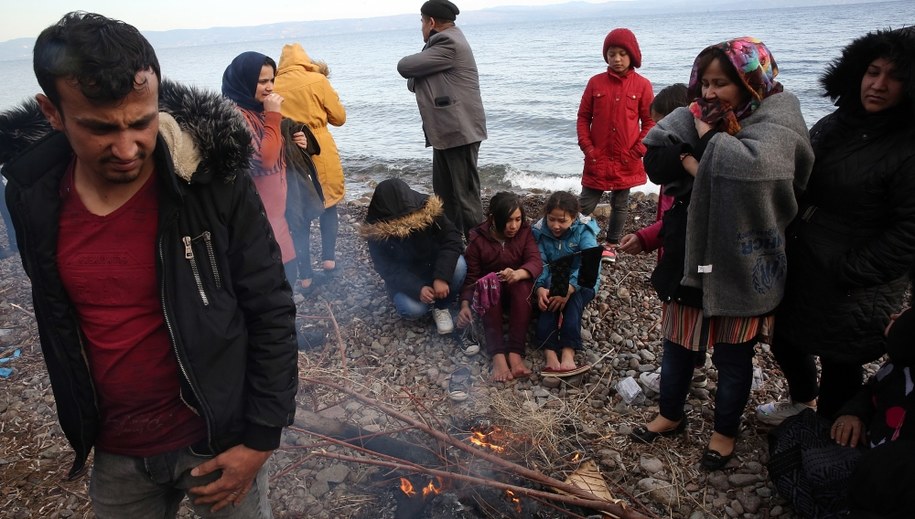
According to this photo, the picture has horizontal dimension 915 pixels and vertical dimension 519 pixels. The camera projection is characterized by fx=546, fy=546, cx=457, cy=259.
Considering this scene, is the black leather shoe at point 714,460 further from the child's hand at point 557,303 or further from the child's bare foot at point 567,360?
the child's hand at point 557,303

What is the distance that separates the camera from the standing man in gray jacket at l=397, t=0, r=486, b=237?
18.2 ft

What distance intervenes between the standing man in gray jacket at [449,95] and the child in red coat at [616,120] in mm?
1189

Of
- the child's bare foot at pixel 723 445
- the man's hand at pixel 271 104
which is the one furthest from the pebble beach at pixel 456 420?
the man's hand at pixel 271 104

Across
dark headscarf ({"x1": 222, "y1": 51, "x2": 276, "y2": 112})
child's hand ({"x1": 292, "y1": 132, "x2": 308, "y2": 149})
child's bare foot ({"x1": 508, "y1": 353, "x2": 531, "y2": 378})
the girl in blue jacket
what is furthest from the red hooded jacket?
dark headscarf ({"x1": 222, "y1": 51, "x2": 276, "y2": 112})

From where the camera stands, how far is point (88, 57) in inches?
51.7

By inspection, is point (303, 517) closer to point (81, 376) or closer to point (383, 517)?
point (383, 517)

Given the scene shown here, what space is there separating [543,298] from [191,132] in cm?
322

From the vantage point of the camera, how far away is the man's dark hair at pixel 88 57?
4.33ft

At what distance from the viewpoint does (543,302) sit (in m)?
4.35

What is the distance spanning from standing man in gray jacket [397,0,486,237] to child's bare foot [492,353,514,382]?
88.1 inches

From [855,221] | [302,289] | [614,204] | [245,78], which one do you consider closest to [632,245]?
[855,221]

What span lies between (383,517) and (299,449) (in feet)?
2.75

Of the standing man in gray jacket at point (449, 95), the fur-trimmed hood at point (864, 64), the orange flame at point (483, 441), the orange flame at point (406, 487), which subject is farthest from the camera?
the standing man in gray jacket at point (449, 95)

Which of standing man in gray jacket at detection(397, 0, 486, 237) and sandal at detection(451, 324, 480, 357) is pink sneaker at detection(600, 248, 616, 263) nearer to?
standing man in gray jacket at detection(397, 0, 486, 237)
